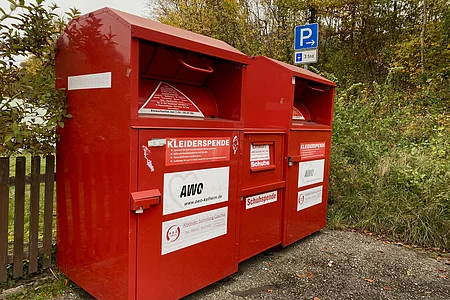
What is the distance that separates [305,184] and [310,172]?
166 millimetres

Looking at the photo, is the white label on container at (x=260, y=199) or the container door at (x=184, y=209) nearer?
the container door at (x=184, y=209)

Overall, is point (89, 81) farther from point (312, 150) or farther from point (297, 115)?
point (312, 150)

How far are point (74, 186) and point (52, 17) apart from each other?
123 centimetres

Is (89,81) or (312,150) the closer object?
(89,81)

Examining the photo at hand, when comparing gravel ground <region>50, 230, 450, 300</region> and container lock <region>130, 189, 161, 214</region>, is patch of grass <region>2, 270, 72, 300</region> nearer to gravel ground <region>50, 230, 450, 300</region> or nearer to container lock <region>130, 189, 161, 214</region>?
gravel ground <region>50, 230, 450, 300</region>

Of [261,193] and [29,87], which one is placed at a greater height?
[29,87]

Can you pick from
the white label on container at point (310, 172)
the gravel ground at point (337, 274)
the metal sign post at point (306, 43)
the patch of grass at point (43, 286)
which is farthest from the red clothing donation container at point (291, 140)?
the patch of grass at point (43, 286)

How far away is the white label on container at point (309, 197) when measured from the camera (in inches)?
143

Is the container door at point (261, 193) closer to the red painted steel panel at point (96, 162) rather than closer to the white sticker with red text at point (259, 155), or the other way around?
the white sticker with red text at point (259, 155)

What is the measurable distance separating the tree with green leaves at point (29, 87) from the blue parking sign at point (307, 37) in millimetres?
3396

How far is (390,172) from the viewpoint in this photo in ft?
14.9

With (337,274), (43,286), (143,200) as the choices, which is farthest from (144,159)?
(337,274)

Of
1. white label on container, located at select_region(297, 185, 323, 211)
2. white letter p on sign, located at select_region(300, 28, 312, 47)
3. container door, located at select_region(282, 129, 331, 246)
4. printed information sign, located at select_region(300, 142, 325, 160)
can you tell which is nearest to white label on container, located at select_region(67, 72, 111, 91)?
container door, located at select_region(282, 129, 331, 246)

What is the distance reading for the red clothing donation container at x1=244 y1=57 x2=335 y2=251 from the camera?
10.7ft
